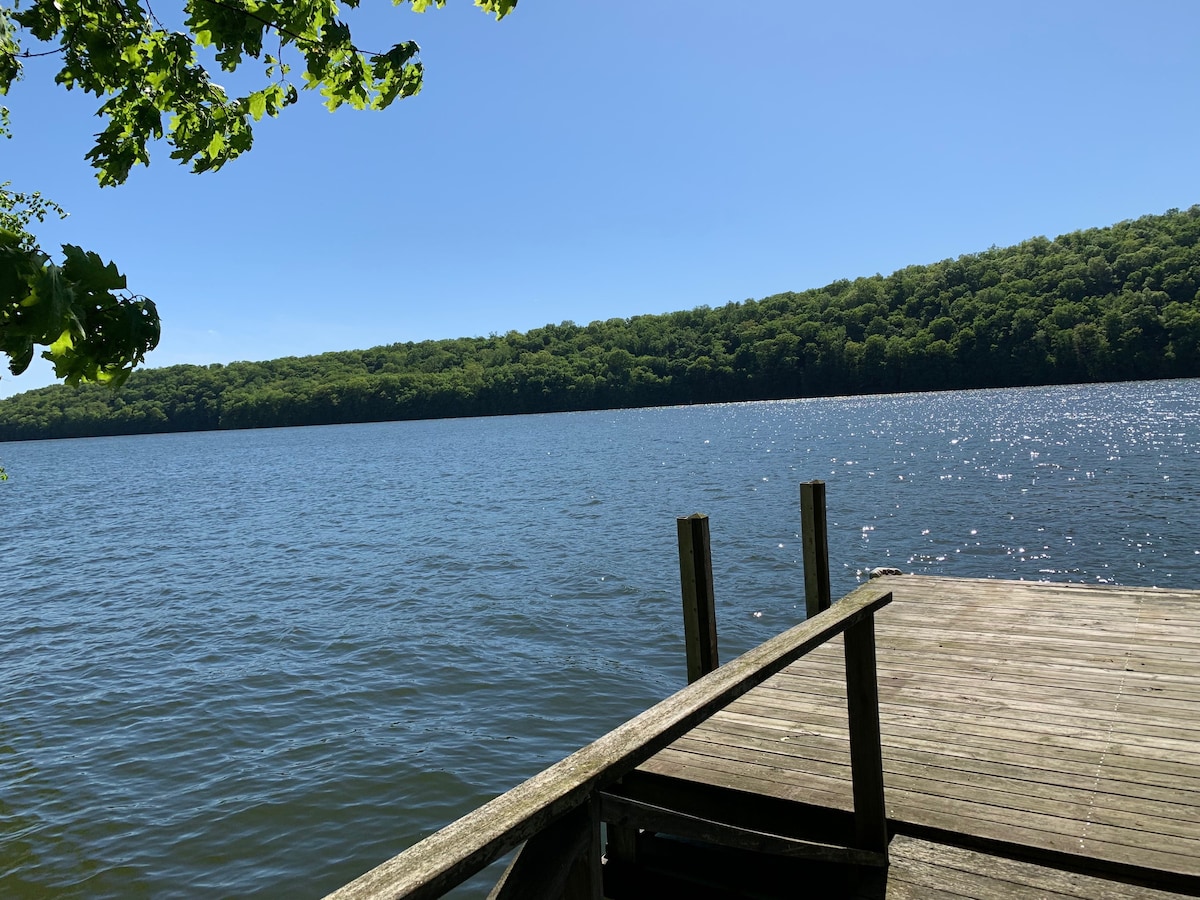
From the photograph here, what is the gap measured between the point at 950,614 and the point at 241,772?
322 inches

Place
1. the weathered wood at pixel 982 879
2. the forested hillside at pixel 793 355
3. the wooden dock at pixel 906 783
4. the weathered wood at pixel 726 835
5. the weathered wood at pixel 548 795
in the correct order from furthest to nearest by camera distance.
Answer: the forested hillside at pixel 793 355, the weathered wood at pixel 982 879, the weathered wood at pixel 726 835, the wooden dock at pixel 906 783, the weathered wood at pixel 548 795

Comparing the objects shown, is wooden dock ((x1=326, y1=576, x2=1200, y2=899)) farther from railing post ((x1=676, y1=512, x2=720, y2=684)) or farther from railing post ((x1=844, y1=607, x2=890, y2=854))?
railing post ((x1=676, y1=512, x2=720, y2=684))

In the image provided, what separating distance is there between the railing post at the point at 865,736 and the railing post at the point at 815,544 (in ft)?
17.2

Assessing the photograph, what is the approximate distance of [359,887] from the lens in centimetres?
161

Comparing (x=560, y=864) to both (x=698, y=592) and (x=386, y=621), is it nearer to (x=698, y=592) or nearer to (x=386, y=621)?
(x=698, y=592)

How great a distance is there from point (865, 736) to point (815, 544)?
18.3 ft

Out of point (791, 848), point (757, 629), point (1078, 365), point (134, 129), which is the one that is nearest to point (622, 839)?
point (791, 848)

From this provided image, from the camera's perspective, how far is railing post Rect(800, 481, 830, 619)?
30.8 feet

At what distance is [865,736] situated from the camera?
3963mm

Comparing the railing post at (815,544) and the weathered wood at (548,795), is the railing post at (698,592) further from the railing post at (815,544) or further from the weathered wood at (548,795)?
the weathered wood at (548,795)

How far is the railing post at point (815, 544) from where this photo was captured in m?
9.38

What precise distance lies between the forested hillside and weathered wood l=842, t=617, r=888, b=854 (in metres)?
Result: 115

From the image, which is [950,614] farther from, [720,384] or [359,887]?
[720,384]

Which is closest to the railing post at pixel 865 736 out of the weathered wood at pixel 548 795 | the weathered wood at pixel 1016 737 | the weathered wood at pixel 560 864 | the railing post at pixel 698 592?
the weathered wood at pixel 1016 737
